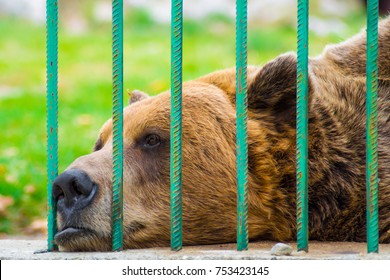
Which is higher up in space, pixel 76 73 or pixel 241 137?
pixel 76 73

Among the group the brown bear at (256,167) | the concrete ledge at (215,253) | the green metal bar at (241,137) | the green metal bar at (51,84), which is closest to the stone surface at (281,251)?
the concrete ledge at (215,253)

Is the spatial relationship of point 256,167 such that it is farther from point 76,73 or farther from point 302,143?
point 76,73

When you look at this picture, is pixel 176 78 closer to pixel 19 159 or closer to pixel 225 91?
pixel 225 91

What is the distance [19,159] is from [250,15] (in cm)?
951

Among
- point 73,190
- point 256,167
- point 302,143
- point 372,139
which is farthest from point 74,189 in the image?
point 372,139

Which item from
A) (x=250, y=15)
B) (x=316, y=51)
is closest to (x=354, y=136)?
(x=316, y=51)

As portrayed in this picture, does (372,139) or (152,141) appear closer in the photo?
(372,139)

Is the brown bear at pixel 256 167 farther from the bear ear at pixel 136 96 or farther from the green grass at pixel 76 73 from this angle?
the green grass at pixel 76 73

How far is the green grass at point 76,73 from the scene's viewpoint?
7484 millimetres

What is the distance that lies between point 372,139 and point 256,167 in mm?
708

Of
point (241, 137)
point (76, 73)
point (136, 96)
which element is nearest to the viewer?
point (241, 137)

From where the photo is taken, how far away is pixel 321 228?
12.0 feet

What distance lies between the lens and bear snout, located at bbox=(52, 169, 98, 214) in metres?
3.33

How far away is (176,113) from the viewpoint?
3291 mm
